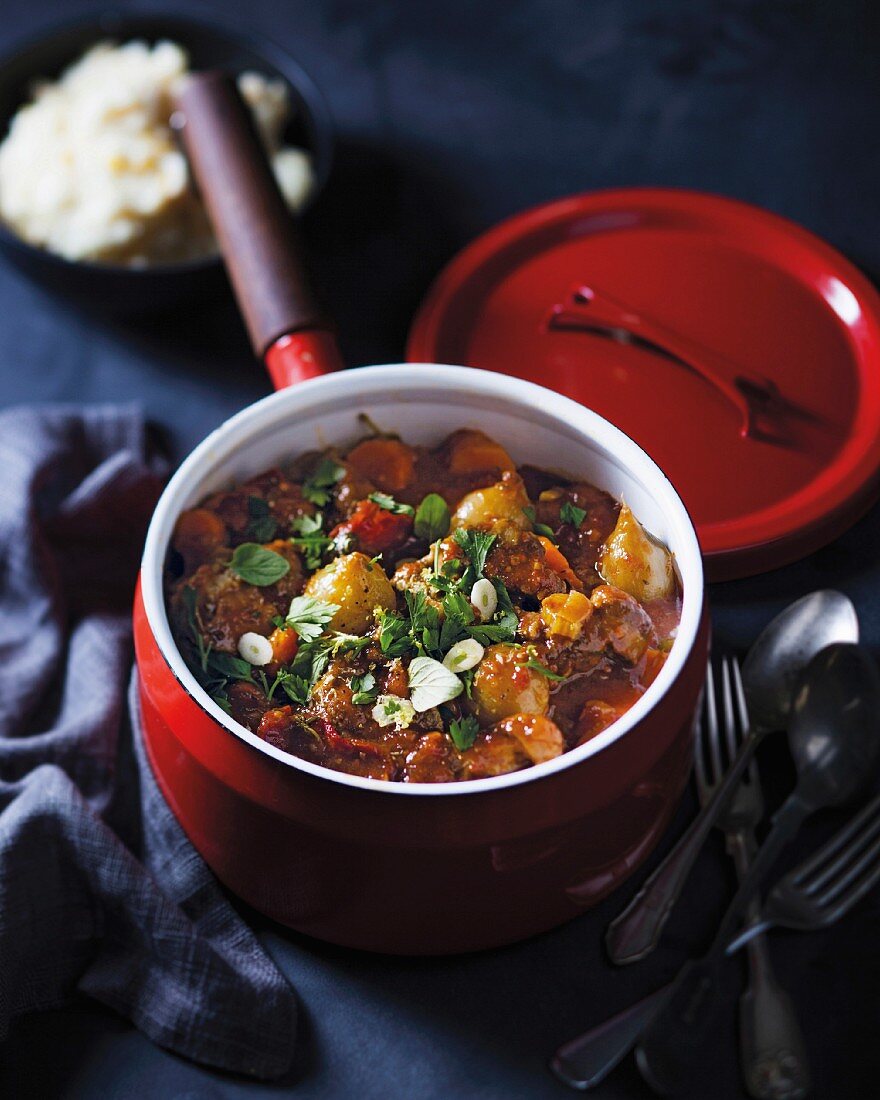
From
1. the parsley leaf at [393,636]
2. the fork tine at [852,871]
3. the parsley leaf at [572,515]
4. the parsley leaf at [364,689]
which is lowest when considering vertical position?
the fork tine at [852,871]

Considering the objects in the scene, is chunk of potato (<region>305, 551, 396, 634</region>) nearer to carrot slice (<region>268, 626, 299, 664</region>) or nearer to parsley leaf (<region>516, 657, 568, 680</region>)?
carrot slice (<region>268, 626, 299, 664</region>)

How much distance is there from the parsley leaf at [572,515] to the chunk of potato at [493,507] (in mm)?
45

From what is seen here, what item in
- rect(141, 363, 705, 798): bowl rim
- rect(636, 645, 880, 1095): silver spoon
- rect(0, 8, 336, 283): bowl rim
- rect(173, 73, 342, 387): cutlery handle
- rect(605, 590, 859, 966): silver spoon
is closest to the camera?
rect(141, 363, 705, 798): bowl rim

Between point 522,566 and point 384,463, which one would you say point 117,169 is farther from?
point 522,566

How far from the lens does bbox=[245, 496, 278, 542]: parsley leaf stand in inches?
59.4

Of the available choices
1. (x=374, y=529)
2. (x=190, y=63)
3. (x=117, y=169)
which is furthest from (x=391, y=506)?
(x=190, y=63)

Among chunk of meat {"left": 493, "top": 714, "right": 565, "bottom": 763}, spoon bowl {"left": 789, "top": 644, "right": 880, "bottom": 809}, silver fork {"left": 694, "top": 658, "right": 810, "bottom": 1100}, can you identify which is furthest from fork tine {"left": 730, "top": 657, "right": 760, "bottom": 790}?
chunk of meat {"left": 493, "top": 714, "right": 565, "bottom": 763}

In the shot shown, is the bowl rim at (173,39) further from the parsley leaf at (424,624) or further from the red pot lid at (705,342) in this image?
the parsley leaf at (424,624)

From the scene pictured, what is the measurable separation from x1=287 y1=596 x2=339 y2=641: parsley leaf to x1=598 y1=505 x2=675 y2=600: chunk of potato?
308 millimetres

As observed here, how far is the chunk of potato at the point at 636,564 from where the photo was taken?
1.39 m

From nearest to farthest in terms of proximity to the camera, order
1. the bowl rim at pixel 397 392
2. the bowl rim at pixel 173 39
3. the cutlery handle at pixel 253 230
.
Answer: the bowl rim at pixel 397 392 → the cutlery handle at pixel 253 230 → the bowl rim at pixel 173 39

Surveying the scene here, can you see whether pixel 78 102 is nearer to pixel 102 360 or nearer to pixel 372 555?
pixel 102 360

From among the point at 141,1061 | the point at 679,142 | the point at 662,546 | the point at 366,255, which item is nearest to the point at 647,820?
the point at 662,546

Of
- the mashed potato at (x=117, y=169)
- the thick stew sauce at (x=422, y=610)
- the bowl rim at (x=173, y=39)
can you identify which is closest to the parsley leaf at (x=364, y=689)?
the thick stew sauce at (x=422, y=610)
